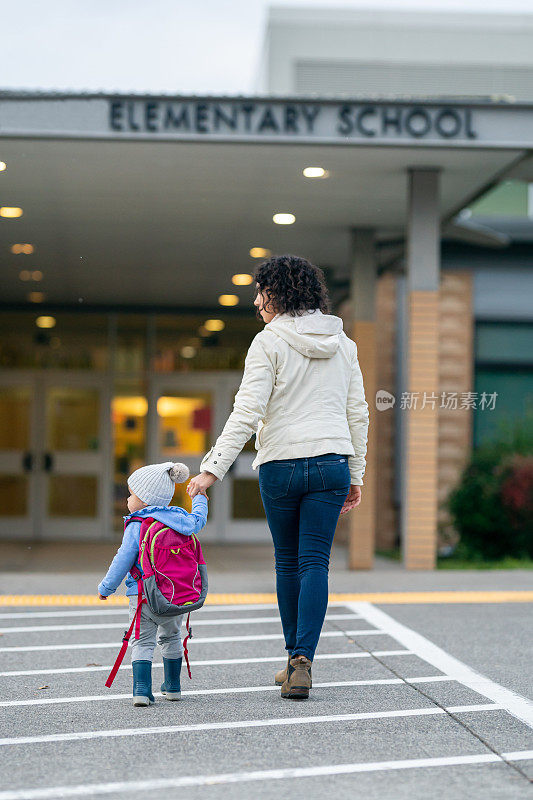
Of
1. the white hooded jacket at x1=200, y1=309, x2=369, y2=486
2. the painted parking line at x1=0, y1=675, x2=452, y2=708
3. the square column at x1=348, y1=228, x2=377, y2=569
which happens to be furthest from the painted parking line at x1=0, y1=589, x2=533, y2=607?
the white hooded jacket at x1=200, y1=309, x2=369, y2=486

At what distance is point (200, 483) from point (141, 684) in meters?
0.84

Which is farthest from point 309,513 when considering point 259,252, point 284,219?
point 259,252

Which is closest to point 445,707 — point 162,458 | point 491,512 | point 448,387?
point 491,512

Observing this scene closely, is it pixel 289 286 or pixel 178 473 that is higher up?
pixel 289 286

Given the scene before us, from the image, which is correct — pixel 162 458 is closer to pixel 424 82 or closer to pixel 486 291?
pixel 486 291

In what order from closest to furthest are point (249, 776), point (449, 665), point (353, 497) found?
point (249, 776) → point (353, 497) → point (449, 665)

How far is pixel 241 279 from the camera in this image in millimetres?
13352

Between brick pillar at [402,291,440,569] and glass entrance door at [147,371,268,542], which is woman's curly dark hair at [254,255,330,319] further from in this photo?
glass entrance door at [147,371,268,542]

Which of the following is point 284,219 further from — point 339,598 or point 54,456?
point 54,456

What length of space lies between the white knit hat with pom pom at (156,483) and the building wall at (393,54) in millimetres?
15271

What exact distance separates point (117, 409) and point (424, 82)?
8772 millimetres

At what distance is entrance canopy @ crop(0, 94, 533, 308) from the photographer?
794 centimetres

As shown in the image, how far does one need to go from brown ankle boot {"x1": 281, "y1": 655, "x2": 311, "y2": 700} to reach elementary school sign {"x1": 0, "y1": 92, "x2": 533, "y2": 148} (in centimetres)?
497

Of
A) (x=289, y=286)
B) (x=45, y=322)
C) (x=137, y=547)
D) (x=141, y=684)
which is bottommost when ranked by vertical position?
(x=141, y=684)
